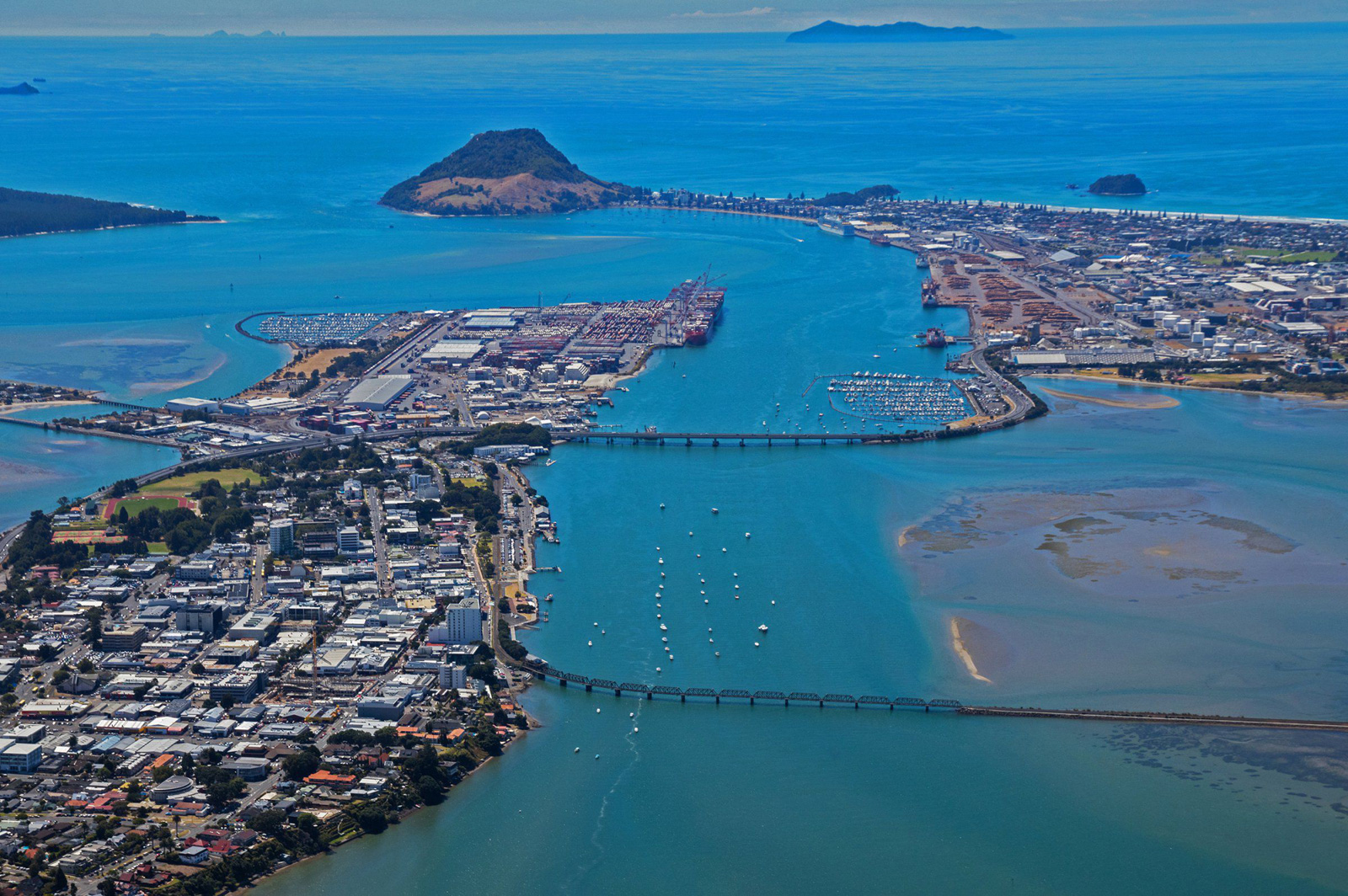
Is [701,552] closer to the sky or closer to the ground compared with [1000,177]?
closer to the ground

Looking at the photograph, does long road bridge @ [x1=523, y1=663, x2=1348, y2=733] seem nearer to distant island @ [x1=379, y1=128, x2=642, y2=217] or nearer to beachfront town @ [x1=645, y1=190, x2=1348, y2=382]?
beachfront town @ [x1=645, y1=190, x2=1348, y2=382]

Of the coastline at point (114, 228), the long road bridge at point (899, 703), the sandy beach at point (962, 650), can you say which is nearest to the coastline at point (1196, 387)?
the sandy beach at point (962, 650)

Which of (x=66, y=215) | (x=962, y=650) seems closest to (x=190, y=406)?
(x=962, y=650)

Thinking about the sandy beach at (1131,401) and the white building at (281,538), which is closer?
the white building at (281,538)

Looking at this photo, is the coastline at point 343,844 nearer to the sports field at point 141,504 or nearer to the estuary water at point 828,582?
the estuary water at point 828,582

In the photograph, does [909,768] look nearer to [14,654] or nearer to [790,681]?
[790,681]

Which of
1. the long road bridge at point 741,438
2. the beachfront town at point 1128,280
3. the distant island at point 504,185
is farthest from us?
the distant island at point 504,185

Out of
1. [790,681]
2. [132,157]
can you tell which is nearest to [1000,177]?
[132,157]

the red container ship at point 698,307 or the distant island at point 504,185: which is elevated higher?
the distant island at point 504,185
